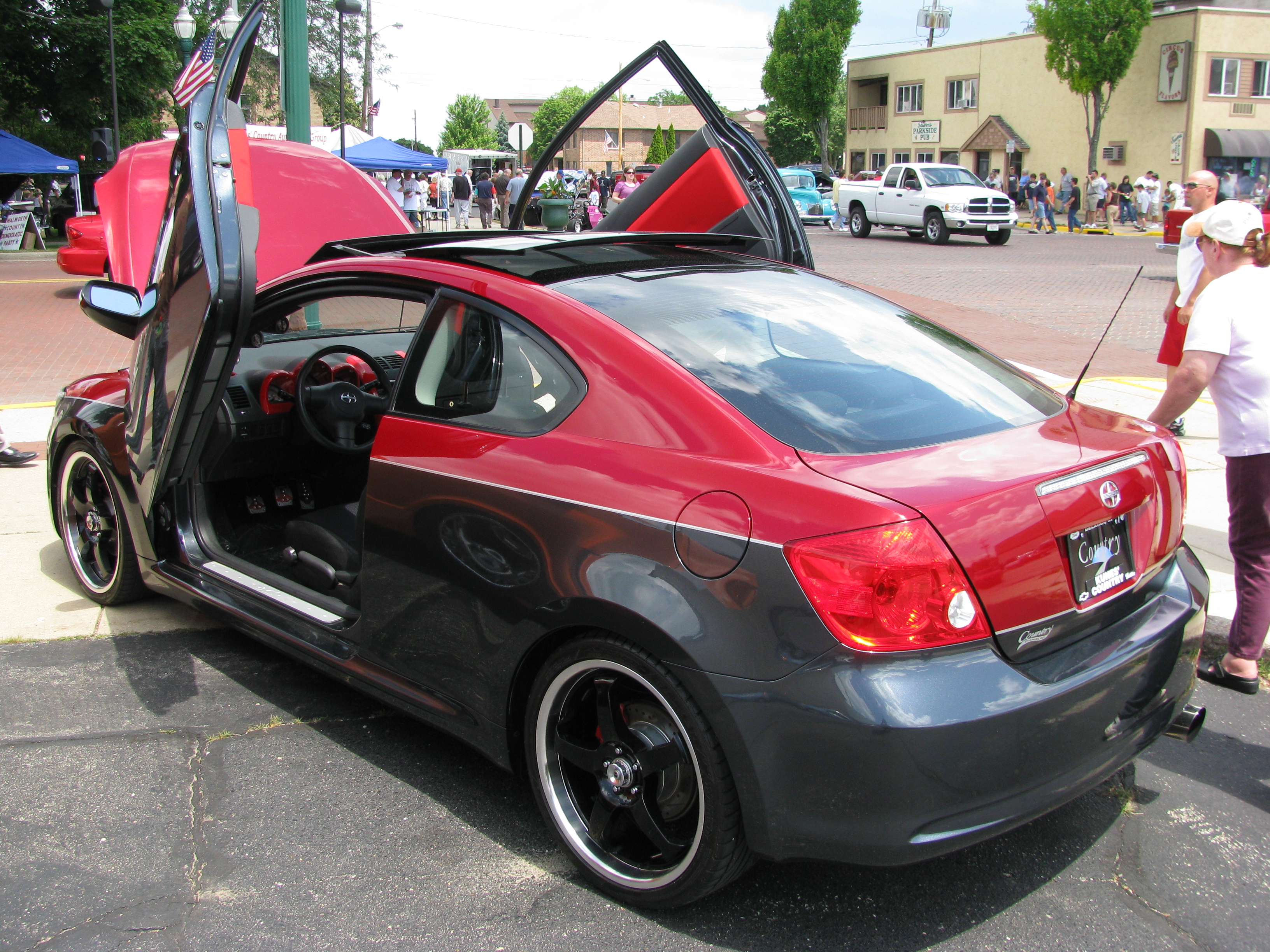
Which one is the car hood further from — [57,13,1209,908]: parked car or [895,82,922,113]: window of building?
[895,82,922,113]: window of building

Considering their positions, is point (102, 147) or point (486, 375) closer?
point (486, 375)

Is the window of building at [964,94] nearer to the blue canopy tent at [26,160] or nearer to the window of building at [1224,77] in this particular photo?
the window of building at [1224,77]

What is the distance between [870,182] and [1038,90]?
19.5m

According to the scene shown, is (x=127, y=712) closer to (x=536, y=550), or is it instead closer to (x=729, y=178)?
(x=536, y=550)

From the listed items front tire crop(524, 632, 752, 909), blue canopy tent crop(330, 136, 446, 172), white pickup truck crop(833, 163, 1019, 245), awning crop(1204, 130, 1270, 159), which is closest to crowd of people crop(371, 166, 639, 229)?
blue canopy tent crop(330, 136, 446, 172)

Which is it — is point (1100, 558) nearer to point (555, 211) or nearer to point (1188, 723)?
point (1188, 723)

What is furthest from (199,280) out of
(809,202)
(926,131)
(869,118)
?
(869,118)

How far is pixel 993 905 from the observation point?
2.62 m

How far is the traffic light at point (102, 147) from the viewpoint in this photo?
57.5 ft

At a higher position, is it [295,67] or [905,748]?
[295,67]

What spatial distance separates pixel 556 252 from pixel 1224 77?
1821 inches

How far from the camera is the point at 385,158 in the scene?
1180 inches

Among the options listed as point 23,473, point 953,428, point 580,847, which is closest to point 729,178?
point 953,428

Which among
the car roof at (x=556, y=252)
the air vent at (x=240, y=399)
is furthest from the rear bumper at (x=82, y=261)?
the car roof at (x=556, y=252)
